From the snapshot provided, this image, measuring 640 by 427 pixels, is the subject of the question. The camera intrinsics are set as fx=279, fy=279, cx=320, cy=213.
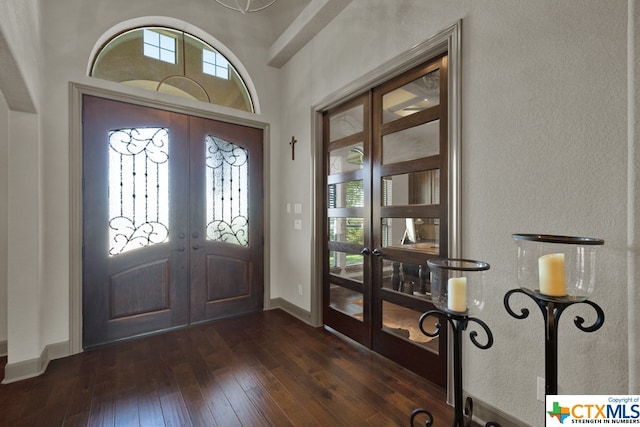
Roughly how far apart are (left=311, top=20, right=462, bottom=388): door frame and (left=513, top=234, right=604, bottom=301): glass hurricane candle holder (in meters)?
0.61

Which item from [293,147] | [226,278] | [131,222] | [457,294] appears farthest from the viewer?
[293,147]

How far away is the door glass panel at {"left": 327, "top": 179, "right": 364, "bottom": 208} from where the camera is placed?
256 centimetres

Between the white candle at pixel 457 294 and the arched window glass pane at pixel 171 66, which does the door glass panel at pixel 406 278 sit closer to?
the white candle at pixel 457 294

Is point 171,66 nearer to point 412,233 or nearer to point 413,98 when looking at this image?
point 413,98

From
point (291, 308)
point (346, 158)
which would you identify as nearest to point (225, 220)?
point (291, 308)

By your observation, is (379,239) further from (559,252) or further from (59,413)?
(59,413)

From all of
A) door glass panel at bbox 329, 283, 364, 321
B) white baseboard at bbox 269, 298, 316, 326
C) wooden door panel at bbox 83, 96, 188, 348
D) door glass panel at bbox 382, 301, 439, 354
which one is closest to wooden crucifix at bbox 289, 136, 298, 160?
wooden door panel at bbox 83, 96, 188, 348

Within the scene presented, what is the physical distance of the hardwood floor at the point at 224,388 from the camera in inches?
64.4

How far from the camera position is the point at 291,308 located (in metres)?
3.31

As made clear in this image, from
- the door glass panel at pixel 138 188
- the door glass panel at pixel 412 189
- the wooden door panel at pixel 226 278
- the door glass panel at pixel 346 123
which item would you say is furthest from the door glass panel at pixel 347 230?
the door glass panel at pixel 138 188

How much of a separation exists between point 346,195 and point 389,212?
58cm

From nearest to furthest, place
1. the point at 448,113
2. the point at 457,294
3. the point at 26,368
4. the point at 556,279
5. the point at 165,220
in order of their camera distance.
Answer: the point at 556,279
the point at 457,294
the point at 448,113
the point at 26,368
the point at 165,220

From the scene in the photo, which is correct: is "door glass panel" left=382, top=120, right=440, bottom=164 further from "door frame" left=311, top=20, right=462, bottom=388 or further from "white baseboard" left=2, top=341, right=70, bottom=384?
"white baseboard" left=2, top=341, right=70, bottom=384

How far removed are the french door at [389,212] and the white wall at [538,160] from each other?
0.81 ft
